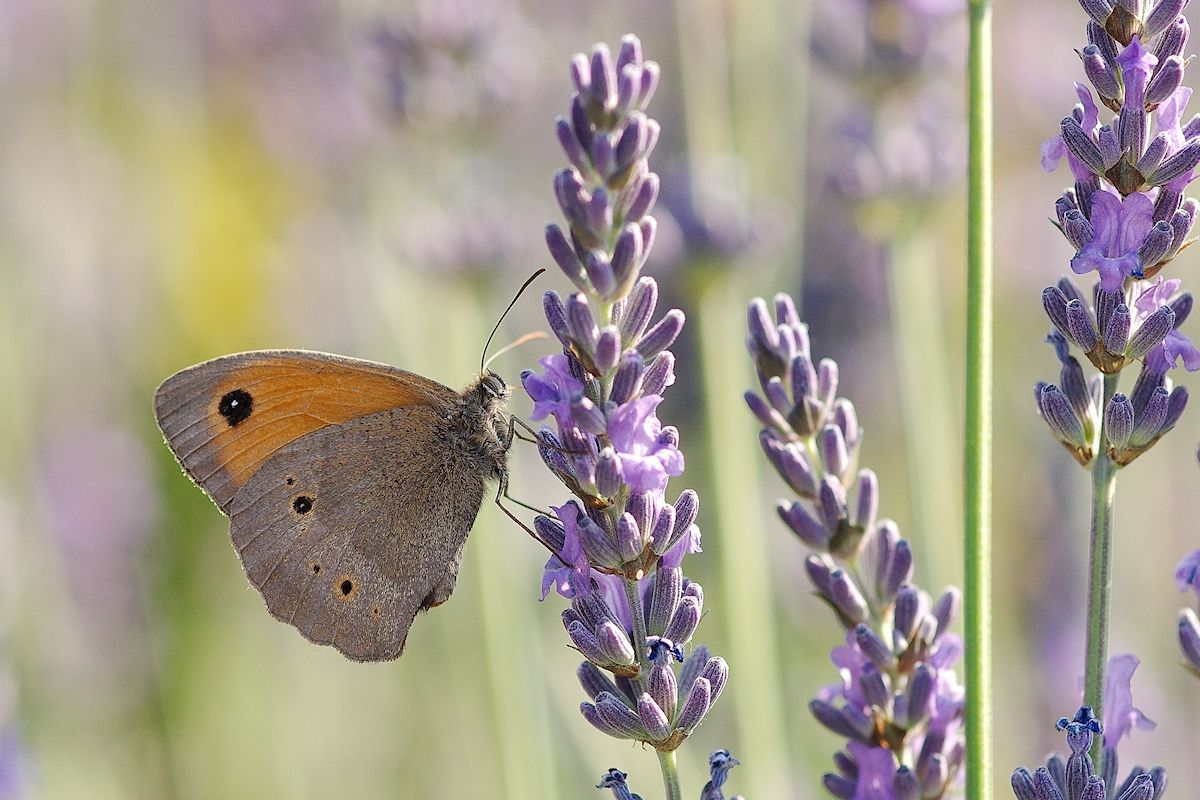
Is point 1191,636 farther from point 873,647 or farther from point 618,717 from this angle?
point 618,717

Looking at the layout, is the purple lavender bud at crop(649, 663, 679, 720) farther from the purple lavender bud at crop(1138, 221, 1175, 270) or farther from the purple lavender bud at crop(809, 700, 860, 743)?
the purple lavender bud at crop(1138, 221, 1175, 270)

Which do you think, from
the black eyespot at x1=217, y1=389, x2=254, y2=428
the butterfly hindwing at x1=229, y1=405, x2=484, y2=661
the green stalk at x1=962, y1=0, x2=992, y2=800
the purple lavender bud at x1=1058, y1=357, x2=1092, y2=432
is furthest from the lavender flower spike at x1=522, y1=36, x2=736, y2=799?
the black eyespot at x1=217, y1=389, x2=254, y2=428

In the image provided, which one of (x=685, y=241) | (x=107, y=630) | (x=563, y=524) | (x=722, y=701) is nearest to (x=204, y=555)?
(x=107, y=630)

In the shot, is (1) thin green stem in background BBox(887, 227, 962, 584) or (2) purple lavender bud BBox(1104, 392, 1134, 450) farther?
(1) thin green stem in background BBox(887, 227, 962, 584)

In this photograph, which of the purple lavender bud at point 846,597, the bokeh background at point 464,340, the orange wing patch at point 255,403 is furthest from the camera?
the bokeh background at point 464,340

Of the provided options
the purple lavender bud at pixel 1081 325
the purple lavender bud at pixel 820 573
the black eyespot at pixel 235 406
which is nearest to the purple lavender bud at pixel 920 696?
the purple lavender bud at pixel 820 573

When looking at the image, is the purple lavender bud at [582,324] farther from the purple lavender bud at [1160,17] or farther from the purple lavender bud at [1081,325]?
the purple lavender bud at [1160,17]

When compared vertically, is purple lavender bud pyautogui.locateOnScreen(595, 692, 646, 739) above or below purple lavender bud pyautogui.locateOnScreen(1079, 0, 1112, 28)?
below
